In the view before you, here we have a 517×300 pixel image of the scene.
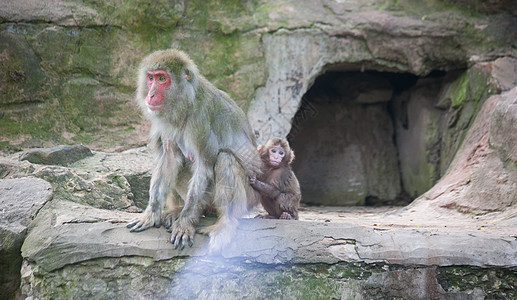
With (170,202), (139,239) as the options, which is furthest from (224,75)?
(139,239)

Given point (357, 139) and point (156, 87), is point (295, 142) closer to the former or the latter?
point (357, 139)

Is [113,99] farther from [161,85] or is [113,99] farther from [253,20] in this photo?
[161,85]

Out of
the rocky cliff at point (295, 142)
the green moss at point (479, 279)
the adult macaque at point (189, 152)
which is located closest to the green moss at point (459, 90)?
the rocky cliff at point (295, 142)

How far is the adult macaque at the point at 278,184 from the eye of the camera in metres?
5.45

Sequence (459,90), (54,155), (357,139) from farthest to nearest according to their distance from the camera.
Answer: (357,139), (459,90), (54,155)

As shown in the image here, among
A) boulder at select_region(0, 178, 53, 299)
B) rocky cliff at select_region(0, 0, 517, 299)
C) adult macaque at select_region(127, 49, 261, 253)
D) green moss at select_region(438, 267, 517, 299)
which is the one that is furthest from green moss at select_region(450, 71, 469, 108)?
Answer: boulder at select_region(0, 178, 53, 299)

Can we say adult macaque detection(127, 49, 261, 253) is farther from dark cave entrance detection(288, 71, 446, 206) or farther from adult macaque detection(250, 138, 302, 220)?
dark cave entrance detection(288, 71, 446, 206)

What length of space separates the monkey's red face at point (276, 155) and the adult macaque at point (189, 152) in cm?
65

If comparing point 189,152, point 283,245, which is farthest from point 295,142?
point 283,245

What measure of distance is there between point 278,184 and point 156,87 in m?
1.70

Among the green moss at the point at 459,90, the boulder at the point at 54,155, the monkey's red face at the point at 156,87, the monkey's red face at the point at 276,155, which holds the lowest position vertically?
the boulder at the point at 54,155

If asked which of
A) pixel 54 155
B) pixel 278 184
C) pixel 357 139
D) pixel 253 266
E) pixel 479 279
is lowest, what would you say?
pixel 253 266

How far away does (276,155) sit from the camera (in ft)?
18.5

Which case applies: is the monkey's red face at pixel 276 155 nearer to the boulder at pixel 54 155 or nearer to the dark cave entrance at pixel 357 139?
the boulder at pixel 54 155
